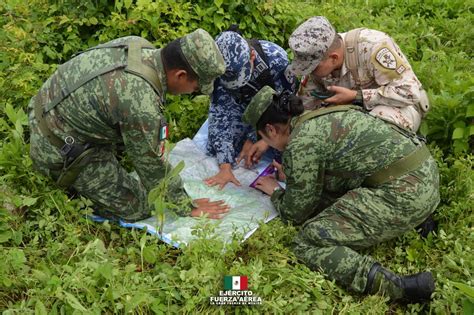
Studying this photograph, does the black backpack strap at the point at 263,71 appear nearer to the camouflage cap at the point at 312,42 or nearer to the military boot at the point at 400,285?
the camouflage cap at the point at 312,42

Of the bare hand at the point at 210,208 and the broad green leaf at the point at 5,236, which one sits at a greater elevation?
the broad green leaf at the point at 5,236

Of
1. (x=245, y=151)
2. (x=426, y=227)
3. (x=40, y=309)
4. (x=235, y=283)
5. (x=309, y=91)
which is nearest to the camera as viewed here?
(x=40, y=309)

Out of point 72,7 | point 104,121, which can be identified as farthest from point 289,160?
point 72,7

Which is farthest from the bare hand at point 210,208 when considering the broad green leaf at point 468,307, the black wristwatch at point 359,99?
the broad green leaf at point 468,307

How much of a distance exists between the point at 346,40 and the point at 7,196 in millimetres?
2907

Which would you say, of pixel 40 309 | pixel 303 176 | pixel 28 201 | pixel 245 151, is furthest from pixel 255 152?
pixel 40 309

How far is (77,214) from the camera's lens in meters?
3.56

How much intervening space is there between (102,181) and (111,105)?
775 millimetres

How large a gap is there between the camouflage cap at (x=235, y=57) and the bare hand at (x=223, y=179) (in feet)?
2.83

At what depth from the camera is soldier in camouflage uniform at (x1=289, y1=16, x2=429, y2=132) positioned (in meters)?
3.81

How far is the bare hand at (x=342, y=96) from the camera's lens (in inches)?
157

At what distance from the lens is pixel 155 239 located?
138 inches

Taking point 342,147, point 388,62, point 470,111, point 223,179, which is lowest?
point 223,179

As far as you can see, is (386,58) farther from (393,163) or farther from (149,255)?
(149,255)
